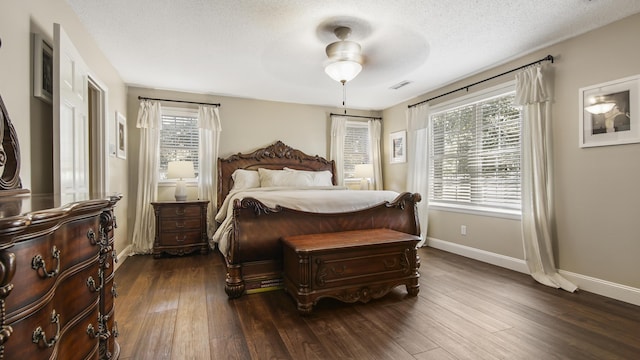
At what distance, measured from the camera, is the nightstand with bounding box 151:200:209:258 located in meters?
4.03

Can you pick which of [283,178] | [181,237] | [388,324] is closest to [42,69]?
[181,237]

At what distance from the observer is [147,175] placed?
14.1ft

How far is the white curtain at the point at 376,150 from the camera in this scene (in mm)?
5691

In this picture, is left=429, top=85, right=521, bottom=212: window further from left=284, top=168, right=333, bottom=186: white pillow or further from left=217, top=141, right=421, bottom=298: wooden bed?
left=284, top=168, right=333, bottom=186: white pillow

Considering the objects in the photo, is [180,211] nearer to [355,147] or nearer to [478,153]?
[355,147]

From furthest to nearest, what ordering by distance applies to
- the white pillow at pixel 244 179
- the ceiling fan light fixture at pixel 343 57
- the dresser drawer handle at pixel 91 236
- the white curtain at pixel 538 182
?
the white pillow at pixel 244 179 → the white curtain at pixel 538 182 → the ceiling fan light fixture at pixel 343 57 → the dresser drawer handle at pixel 91 236

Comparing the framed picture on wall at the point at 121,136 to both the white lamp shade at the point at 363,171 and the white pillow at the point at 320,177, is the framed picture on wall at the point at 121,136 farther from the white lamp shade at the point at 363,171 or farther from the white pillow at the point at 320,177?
the white lamp shade at the point at 363,171

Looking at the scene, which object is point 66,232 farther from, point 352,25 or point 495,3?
point 495,3

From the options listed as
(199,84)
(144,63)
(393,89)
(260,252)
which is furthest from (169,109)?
(393,89)

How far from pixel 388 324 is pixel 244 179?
3116 millimetres

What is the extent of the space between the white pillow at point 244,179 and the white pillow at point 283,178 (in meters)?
0.09

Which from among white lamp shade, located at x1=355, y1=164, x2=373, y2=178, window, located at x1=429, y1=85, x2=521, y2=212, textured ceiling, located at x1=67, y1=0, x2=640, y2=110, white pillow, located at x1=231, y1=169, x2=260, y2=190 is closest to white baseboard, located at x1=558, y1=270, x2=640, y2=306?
window, located at x1=429, y1=85, x2=521, y2=212

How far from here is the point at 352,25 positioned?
262 centimetres

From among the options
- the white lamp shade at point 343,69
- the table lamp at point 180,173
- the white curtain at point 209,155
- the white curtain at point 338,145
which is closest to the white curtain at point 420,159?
the white curtain at point 338,145
